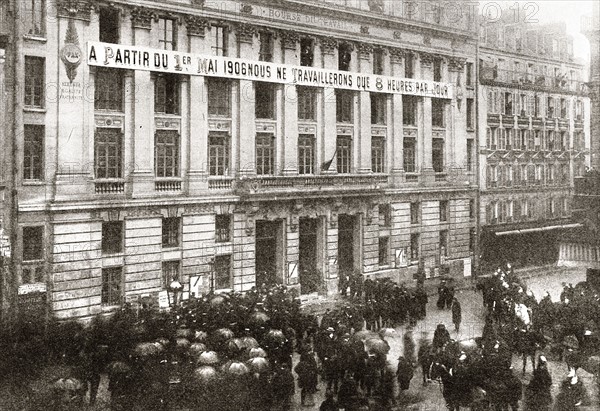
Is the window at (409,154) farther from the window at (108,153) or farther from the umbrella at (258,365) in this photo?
the umbrella at (258,365)

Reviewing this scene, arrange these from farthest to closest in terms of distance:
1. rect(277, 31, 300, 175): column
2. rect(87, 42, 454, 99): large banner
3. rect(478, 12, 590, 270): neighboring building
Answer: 1. rect(478, 12, 590, 270): neighboring building
2. rect(277, 31, 300, 175): column
3. rect(87, 42, 454, 99): large banner

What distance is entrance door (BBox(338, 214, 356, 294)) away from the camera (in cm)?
4431

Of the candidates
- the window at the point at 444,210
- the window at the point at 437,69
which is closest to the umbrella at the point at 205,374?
the window at the point at 444,210

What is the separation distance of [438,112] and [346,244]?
13.1m

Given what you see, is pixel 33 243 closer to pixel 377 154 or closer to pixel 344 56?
pixel 344 56

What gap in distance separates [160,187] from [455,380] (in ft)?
67.6

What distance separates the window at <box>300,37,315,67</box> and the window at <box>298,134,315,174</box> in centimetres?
449

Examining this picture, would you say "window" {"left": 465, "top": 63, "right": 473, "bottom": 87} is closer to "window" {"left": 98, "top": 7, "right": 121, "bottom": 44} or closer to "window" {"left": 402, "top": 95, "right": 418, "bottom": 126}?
"window" {"left": 402, "top": 95, "right": 418, "bottom": 126}

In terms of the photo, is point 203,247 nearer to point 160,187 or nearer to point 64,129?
point 160,187

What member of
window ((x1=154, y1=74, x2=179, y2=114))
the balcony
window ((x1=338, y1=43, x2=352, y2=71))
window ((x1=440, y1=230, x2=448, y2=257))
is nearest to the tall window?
window ((x1=154, y1=74, x2=179, y2=114))

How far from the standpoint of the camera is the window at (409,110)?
A: 47.8 m

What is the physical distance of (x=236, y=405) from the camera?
19531mm

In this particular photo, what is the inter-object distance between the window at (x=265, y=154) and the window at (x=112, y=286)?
34.7 feet

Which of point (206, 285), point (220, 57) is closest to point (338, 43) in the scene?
point (220, 57)
